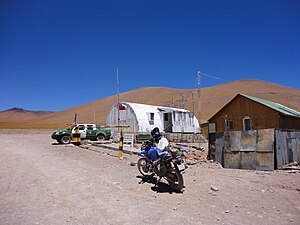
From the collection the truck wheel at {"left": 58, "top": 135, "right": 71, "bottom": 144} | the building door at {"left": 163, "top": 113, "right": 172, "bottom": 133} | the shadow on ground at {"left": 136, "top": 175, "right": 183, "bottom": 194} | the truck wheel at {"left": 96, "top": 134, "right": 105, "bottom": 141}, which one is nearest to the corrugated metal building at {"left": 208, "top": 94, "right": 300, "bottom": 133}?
the building door at {"left": 163, "top": 113, "right": 172, "bottom": 133}

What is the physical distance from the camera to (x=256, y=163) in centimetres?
1088

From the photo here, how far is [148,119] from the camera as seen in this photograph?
29531 millimetres

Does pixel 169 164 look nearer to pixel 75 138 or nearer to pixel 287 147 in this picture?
pixel 287 147

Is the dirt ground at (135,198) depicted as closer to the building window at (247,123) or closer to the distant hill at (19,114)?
the building window at (247,123)

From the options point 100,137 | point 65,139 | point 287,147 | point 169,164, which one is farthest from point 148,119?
point 169,164

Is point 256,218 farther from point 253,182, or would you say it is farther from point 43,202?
point 43,202

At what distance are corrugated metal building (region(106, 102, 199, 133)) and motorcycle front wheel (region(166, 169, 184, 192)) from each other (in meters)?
20.7

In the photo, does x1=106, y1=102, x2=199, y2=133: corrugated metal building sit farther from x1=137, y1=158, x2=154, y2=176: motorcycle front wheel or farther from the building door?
x1=137, y1=158, x2=154, y2=176: motorcycle front wheel

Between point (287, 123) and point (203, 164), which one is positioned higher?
point (287, 123)

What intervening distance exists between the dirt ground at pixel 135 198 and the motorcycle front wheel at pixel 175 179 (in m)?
0.21

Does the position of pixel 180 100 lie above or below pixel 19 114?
above

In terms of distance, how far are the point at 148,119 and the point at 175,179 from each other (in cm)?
2274

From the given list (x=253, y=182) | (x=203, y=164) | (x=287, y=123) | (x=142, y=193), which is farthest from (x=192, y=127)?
(x=142, y=193)

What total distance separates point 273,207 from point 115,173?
5.04 metres
